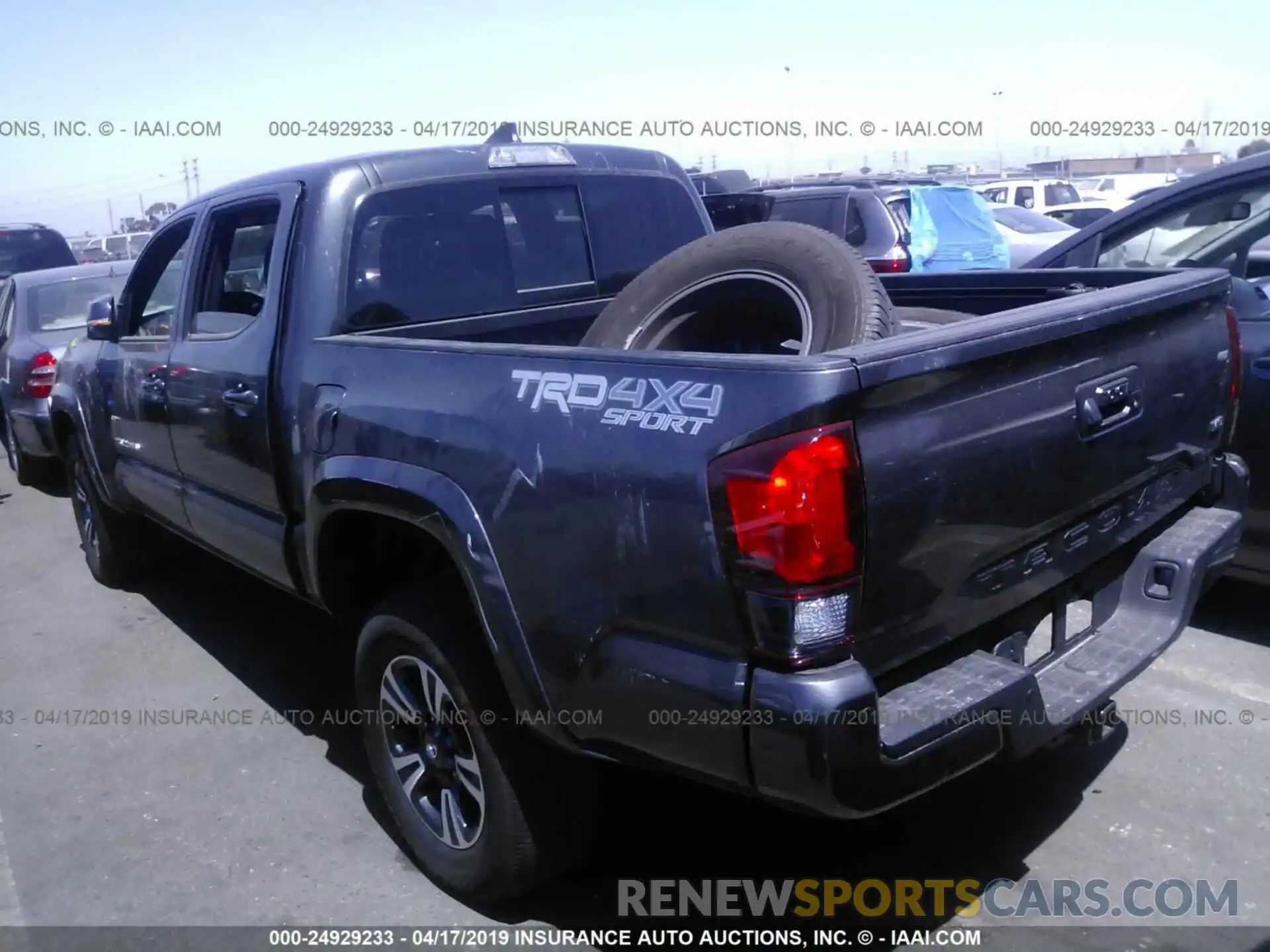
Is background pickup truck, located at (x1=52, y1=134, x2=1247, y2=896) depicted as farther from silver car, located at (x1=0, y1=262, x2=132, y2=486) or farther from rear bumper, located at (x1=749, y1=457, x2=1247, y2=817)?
silver car, located at (x1=0, y1=262, x2=132, y2=486)

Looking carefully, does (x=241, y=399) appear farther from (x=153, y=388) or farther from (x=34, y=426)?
(x=34, y=426)

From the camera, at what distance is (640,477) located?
231cm

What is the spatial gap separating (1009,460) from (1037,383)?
0.20m

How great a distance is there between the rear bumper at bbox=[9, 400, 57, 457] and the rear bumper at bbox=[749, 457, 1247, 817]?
23.7 feet

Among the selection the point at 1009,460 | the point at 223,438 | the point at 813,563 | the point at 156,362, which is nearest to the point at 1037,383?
the point at 1009,460

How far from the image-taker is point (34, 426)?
27.1 feet

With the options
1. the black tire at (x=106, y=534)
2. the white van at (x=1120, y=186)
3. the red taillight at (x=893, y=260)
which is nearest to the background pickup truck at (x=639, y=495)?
the black tire at (x=106, y=534)

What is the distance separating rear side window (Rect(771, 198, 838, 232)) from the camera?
1221 cm

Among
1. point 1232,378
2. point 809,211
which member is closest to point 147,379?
point 1232,378

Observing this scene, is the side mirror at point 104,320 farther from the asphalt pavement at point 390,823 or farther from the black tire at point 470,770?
the black tire at point 470,770

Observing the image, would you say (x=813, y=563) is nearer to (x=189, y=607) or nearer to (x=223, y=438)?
(x=223, y=438)

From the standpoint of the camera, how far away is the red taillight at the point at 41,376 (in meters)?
8.16

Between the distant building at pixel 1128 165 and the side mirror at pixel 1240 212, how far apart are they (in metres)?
38.0

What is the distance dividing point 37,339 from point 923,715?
26.5ft
